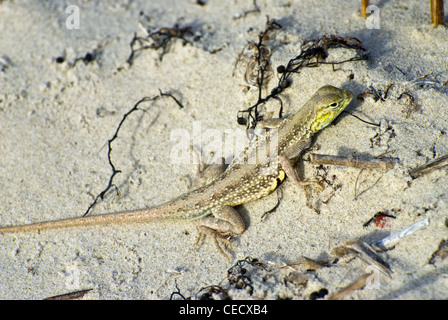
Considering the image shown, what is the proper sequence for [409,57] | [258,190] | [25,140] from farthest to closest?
[25,140]
[409,57]
[258,190]

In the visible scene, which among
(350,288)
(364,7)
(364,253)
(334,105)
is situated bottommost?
(350,288)

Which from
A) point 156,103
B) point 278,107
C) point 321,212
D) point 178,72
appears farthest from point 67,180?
point 321,212

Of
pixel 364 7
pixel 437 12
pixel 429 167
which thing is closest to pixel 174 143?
pixel 429 167

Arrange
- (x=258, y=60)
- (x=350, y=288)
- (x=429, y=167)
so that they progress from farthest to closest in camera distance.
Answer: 1. (x=258, y=60)
2. (x=429, y=167)
3. (x=350, y=288)

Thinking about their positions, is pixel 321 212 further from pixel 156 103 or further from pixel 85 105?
pixel 85 105

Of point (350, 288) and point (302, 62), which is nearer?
point (350, 288)

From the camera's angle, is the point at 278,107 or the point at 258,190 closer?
the point at 258,190

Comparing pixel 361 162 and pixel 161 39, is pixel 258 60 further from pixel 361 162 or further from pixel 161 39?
pixel 361 162
